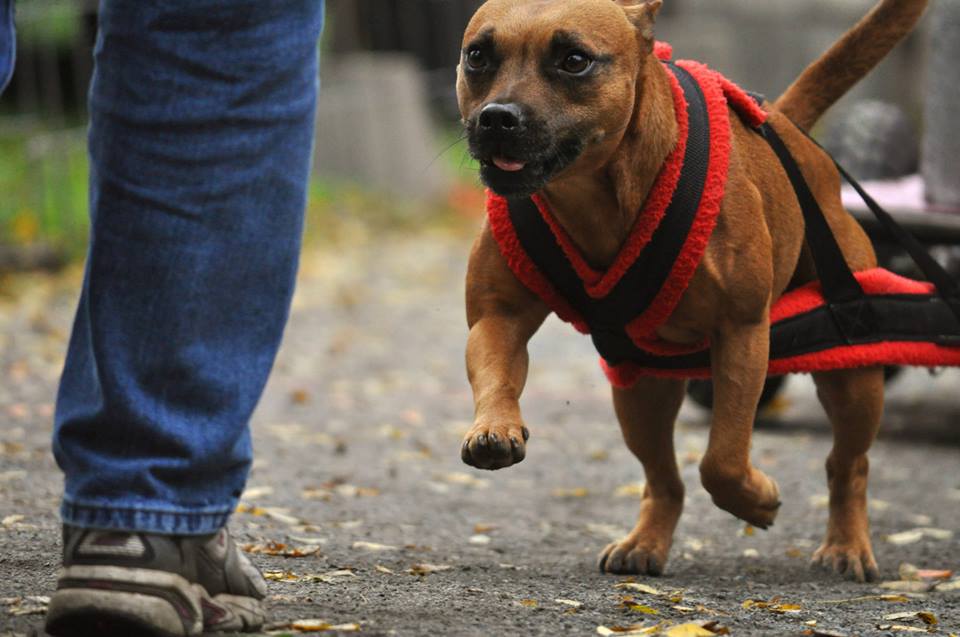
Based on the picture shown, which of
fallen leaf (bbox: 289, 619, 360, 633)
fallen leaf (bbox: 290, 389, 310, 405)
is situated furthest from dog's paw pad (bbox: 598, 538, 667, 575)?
fallen leaf (bbox: 290, 389, 310, 405)

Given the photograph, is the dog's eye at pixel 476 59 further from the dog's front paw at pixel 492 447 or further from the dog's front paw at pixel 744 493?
the dog's front paw at pixel 744 493

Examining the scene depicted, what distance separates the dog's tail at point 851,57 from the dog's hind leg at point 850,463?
29.4 inches

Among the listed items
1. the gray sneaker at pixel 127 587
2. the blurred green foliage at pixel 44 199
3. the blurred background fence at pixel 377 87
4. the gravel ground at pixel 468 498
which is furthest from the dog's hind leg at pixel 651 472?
the blurred green foliage at pixel 44 199

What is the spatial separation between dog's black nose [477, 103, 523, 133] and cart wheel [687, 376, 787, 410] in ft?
10.3

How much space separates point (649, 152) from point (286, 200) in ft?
3.47

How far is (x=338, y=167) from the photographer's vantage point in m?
15.8

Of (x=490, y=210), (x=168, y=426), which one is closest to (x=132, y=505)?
(x=168, y=426)

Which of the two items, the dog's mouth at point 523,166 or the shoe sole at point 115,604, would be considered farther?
the dog's mouth at point 523,166

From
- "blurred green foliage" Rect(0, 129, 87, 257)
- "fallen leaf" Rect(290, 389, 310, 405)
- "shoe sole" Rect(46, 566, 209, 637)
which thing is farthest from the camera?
"blurred green foliage" Rect(0, 129, 87, 257)

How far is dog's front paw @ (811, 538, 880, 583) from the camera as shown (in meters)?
4.09

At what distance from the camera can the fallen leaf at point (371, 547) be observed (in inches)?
155

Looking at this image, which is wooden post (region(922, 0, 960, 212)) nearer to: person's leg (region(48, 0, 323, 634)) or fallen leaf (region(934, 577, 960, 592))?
fallen leaf (region(934, 577, 960, 592))

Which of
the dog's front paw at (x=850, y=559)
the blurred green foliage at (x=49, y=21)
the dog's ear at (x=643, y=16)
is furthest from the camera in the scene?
the blurred green foliage at (x=49, y=21)

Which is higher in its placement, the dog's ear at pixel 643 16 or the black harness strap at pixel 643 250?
the dog's ear at pixel 643 16
